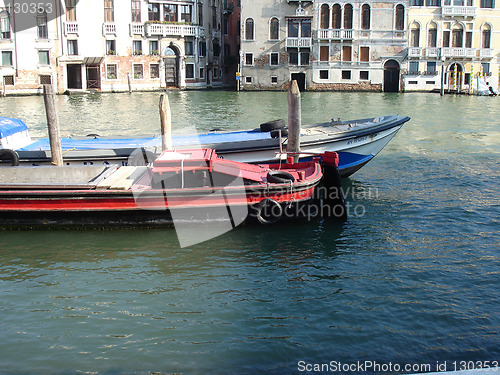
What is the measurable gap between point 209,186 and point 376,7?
34.3 m

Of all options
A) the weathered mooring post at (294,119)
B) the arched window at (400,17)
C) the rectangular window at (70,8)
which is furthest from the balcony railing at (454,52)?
the weathered mooring post at (294,119)

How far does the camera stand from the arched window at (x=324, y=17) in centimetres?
4044

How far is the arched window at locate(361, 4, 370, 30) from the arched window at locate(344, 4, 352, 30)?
2.68 ft

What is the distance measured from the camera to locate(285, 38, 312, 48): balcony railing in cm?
4075

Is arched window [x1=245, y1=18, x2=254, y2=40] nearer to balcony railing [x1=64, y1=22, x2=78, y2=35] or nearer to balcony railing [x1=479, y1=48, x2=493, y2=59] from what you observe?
balcony railing [x1=64, y1=22, x2=78, y2=35]

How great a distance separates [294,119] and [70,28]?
1244 inches

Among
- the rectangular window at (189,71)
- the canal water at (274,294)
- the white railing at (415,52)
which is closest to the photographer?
the canal water at (274,294)

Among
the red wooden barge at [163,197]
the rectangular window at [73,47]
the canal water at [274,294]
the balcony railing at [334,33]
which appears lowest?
the canal water at [274,294]

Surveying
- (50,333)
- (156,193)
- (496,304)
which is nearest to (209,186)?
(156,193)

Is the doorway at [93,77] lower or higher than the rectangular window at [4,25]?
lower

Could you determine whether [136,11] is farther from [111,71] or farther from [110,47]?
[111,71]

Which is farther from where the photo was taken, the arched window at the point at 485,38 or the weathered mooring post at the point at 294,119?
the arched window at the point at 485,38

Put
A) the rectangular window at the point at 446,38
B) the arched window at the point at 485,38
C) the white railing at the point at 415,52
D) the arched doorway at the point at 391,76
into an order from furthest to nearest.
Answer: the arched doorway at the point at 391,76, the arched window at the point at 485,38, the rectangular window at the point at 446,38, the white railing at the point at 415,52

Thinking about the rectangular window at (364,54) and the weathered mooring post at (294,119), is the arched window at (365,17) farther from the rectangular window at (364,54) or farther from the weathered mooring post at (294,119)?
the weathered mooring post at (294,119)
